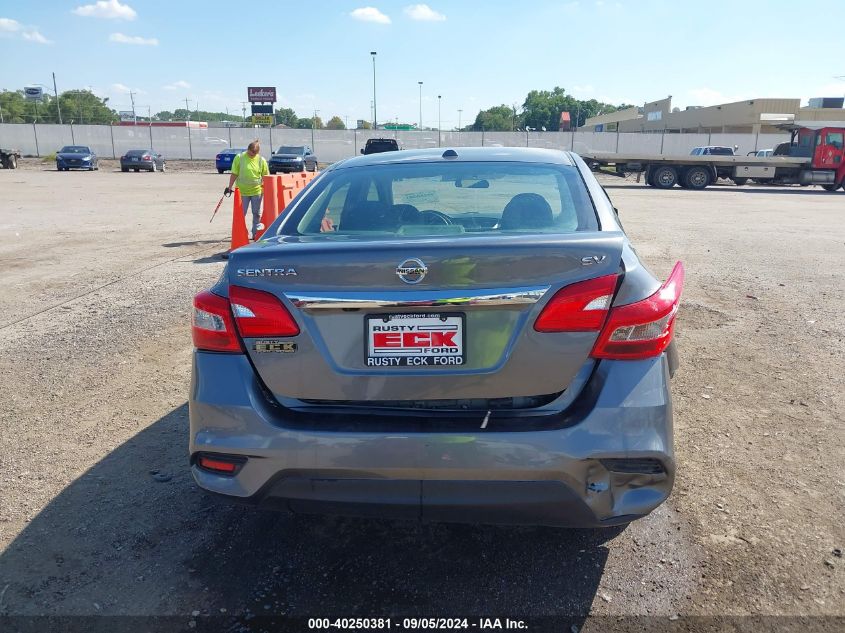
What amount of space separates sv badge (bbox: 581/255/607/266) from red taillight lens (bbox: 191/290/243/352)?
130 centimetres

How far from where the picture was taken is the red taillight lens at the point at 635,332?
2404mm

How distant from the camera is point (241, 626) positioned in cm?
248

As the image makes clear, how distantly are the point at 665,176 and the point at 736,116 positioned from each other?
3808 cm

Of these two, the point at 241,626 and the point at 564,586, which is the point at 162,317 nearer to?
the point at 241,626

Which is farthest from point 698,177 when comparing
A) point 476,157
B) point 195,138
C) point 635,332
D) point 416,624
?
point 195,138

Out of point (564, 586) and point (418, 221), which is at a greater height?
point (418, 221)

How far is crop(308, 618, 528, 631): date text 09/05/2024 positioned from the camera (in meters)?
2.50

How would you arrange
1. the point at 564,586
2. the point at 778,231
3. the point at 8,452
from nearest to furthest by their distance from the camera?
the point at 564,586 → the point at 8,452 → the point at 778,231

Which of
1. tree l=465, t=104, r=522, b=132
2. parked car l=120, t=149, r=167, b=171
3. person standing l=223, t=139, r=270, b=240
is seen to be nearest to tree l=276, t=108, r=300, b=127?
tree l=465, t=104, r=522, b=132

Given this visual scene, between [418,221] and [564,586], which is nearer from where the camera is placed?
[564,586]

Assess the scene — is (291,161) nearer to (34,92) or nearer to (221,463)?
(221,463)

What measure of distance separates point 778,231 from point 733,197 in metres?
11.8

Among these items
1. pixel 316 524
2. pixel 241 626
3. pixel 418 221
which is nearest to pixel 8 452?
pixel 316 524

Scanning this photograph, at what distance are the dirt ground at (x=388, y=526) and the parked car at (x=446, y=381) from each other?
0.45 metres
